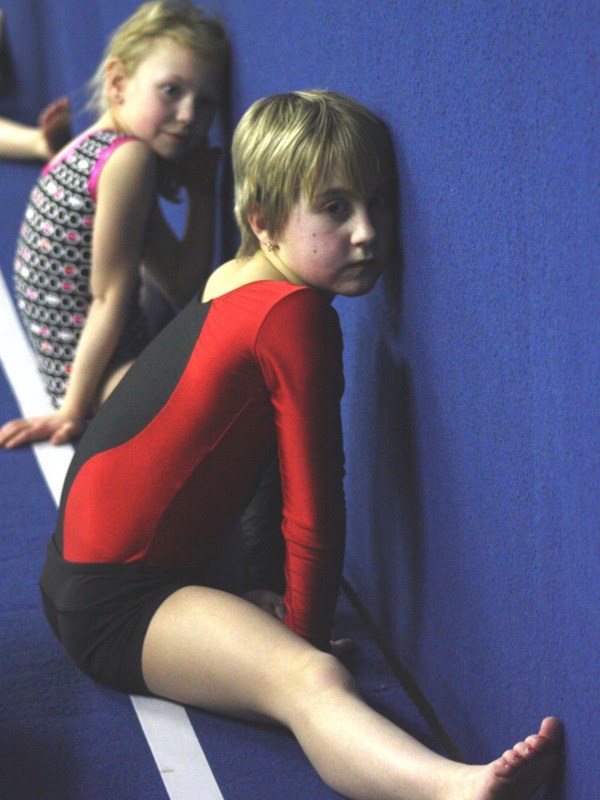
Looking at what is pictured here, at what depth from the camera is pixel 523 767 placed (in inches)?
48.6

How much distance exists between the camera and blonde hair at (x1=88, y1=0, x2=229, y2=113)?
7.89ft

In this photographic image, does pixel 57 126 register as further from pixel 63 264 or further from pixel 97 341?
pixel 97 341

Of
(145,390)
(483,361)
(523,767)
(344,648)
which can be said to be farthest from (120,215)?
(523,767)

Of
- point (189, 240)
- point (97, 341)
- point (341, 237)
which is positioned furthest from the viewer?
point (189, 240)

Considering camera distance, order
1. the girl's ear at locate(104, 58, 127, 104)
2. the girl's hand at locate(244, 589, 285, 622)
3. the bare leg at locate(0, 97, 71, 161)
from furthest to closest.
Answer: the bare leg at locate(0, 97, 71, 161), the girl's ear at locate(104, 58, 127, 104), the girl's hand at locate(244, 589, 285, 622)

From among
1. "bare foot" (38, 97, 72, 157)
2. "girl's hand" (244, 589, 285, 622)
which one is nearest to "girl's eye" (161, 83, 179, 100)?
"girl's hand" (244, 589, 285, 622)

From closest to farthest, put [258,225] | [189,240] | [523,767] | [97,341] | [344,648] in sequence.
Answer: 1. [523,767]
2. [258,225]
3. [344,648]
4. [97,341]
5. [189,240]

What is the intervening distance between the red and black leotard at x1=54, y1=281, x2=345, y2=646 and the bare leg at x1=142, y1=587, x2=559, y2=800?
101mm

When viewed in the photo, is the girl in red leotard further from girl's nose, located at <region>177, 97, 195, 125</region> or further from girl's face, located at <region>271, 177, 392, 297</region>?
girl's nose, located at <region>177, 97, 195, 125</region>

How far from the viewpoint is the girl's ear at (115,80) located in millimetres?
2510

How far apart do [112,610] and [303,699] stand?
0.36 metres

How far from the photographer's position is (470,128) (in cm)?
128

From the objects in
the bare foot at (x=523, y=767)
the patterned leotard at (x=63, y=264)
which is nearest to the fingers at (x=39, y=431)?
the patterned leotard at (x=63, y=264)

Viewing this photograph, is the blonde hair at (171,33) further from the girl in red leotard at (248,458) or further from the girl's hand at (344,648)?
the girl's hand at (344,648)
